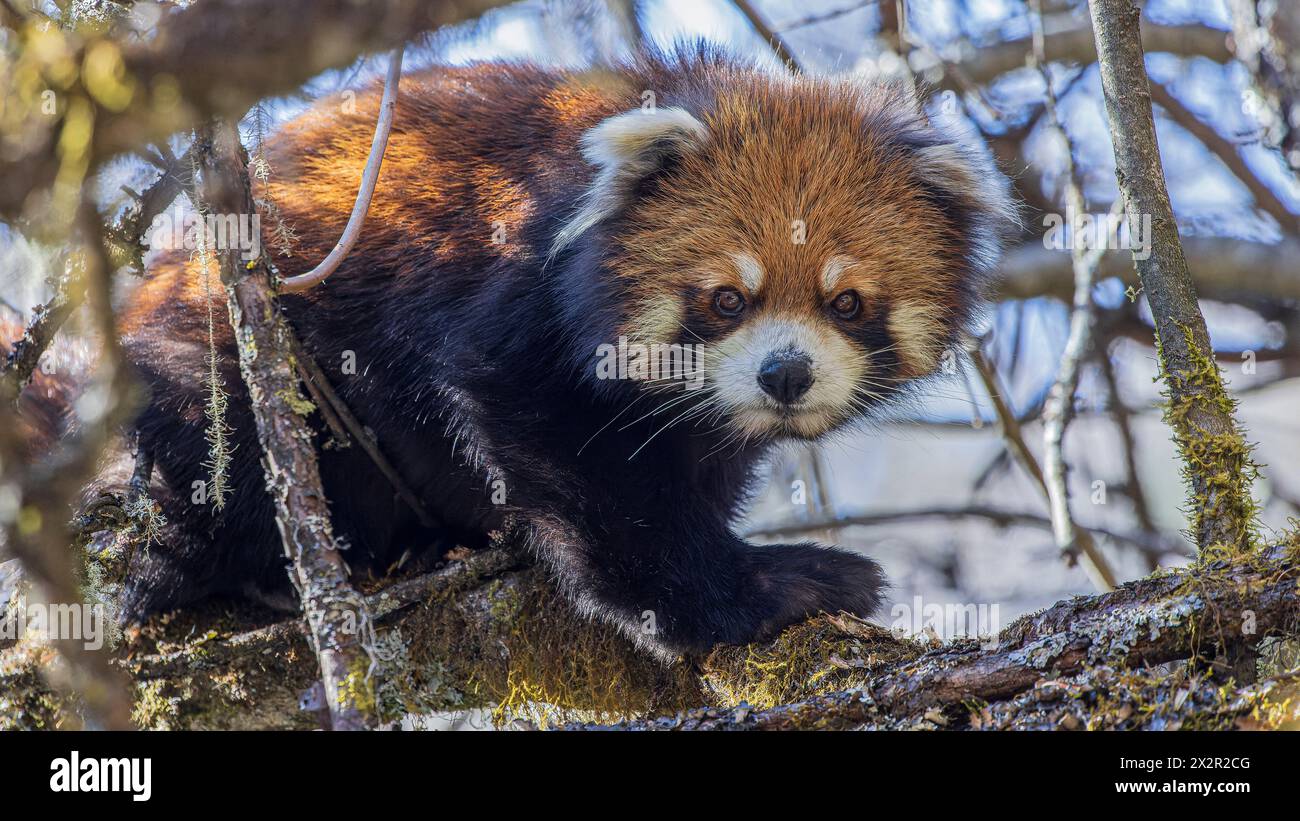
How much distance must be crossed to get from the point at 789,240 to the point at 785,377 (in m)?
0.65

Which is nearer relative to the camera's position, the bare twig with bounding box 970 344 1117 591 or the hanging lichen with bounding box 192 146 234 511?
the hanging lichen with bounding box 192 146 234 511

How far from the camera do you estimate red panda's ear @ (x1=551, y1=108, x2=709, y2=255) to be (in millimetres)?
4570

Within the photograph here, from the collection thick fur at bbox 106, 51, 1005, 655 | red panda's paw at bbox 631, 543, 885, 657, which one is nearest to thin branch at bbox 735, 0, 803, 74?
thick fur at bbox 106, 51, 1005, 655

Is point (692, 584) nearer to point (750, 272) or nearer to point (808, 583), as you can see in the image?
point (808, 583)

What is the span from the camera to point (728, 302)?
15.0 ft

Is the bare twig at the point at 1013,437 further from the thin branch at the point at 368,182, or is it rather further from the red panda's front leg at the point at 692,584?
the thin branch at the point at 368,182

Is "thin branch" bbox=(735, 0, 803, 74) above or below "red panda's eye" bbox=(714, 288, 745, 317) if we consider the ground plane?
above

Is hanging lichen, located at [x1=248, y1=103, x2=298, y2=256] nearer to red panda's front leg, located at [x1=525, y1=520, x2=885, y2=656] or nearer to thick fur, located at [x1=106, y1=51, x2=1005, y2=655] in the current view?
thick fur, located at [x1=106, y1=51, x2=1005, y2=655]

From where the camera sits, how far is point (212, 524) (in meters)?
5.01

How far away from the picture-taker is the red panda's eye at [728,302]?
15.0ft

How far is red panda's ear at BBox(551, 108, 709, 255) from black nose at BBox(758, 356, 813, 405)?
37.7 inches

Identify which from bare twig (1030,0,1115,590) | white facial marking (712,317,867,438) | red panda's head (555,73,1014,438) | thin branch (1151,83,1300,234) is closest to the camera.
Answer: white facial marking (712,317,867,438)

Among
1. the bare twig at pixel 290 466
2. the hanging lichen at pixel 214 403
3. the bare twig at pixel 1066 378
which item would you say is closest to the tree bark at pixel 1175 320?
the bare twig at pixel 1066 378

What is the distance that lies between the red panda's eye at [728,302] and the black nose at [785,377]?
0.98ft
